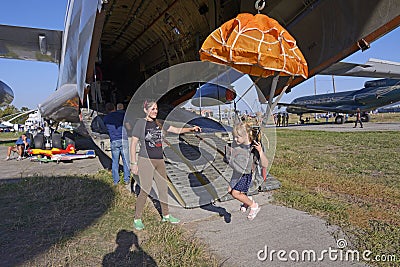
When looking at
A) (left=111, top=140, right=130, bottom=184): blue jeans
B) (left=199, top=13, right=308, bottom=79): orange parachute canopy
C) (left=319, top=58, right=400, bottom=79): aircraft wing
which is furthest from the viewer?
(left=319, top=58, right=400, bottom=79): aircraft wing

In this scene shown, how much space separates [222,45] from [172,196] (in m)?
2.51

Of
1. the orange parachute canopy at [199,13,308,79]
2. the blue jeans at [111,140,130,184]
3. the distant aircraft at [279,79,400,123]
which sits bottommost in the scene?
the blue jeans at [111,140,130,184]

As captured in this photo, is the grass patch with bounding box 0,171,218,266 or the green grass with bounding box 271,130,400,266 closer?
the grass patch with bounding box 0,171,218,266

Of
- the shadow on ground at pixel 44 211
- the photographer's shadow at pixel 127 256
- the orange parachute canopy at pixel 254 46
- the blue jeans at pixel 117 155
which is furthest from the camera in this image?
the blue jeans at pixel 117 155

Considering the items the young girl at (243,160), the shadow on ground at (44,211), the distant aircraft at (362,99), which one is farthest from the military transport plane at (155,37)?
the distant aircraft at (362,99)

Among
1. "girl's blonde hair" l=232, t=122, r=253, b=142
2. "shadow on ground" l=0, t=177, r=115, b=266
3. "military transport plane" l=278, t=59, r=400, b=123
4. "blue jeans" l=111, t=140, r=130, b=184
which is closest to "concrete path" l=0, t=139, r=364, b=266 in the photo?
"girl's blonde hair" l=232, t=122, r=253, b=142

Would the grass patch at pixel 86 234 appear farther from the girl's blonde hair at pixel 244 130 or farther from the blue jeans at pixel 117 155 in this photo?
the girl's blonde hair at pixel 244 130

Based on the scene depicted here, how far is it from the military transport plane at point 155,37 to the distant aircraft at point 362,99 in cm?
1602

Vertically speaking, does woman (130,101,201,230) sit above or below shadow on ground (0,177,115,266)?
above

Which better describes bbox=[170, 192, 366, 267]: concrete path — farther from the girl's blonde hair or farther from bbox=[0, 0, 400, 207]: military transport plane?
the girl's blonde hair

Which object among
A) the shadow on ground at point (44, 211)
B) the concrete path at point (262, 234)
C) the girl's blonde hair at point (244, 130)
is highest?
the girl's blonde hair at point (244, 130)

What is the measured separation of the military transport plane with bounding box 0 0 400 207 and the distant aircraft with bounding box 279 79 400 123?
631 inches

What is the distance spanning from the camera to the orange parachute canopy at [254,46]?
9.40ft

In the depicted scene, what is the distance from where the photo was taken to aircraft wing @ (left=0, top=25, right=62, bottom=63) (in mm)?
9226
